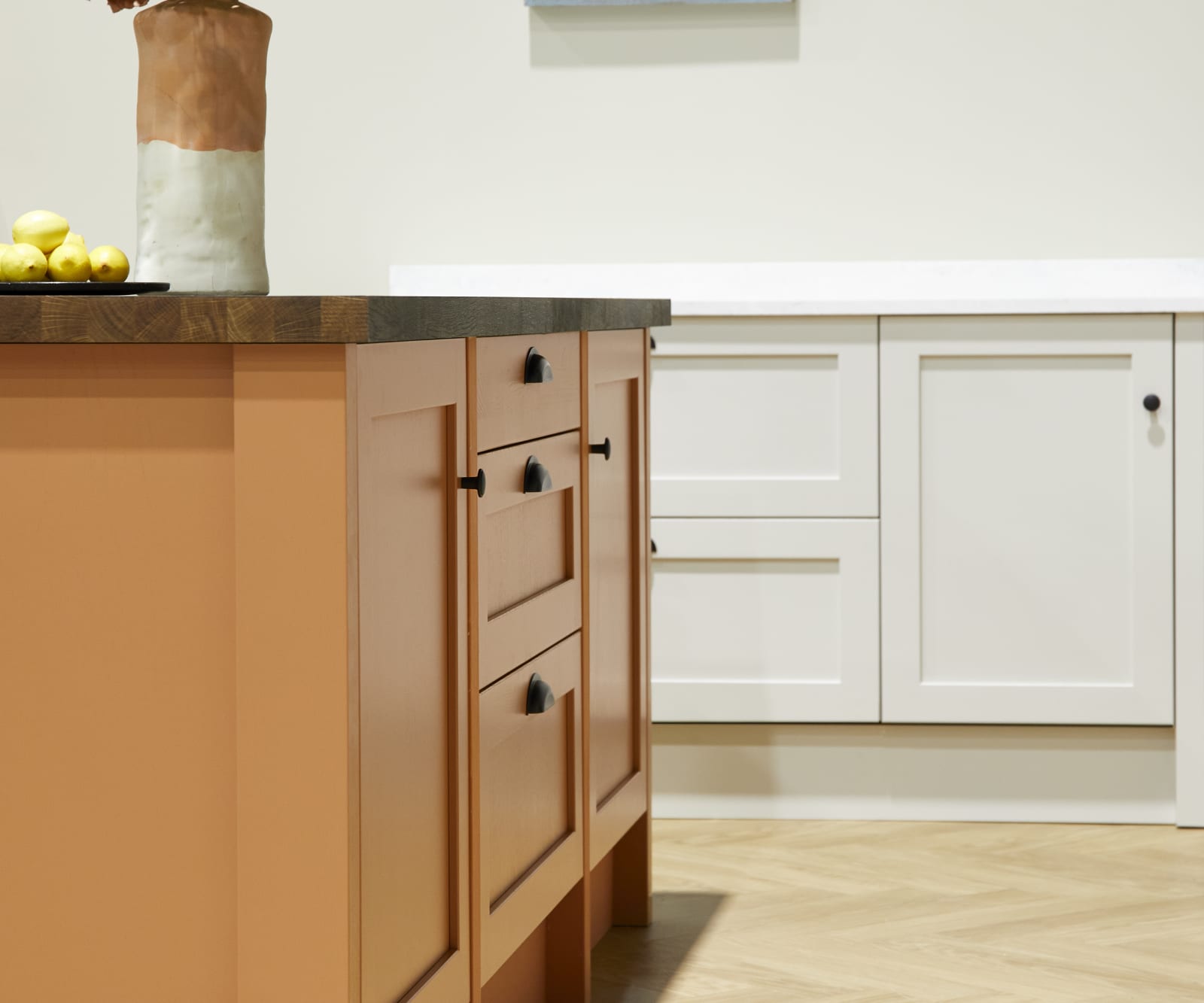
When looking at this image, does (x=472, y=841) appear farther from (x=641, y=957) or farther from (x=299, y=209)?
(x=299, y=209)

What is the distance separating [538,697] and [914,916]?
0.80 meters

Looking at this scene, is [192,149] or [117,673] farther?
[192,149]

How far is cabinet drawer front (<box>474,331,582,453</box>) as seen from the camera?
4.43ft

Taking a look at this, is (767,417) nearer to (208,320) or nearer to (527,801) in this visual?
(527,801)

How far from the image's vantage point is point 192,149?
1.50m

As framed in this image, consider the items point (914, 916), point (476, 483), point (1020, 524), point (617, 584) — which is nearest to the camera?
point (476, 483)

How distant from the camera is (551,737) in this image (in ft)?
5.23

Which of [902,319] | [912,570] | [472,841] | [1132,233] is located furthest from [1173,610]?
[472,841]

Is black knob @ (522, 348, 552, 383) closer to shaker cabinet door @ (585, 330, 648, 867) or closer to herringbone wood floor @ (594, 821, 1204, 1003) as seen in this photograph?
shaker cabinet door @ (585, 330, 648, 867)

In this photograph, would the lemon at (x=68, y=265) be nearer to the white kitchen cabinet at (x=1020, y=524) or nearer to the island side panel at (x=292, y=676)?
the island side panel at (x=292, y=676)

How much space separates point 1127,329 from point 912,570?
0.51 meters

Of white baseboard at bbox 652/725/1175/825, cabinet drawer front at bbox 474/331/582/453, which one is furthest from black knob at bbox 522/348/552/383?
white baseboard at bbox 652/725/1175/825

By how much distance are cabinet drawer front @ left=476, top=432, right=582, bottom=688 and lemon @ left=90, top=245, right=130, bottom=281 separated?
384 millimetres

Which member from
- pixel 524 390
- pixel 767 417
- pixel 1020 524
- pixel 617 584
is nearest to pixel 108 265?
pixel 524 390
